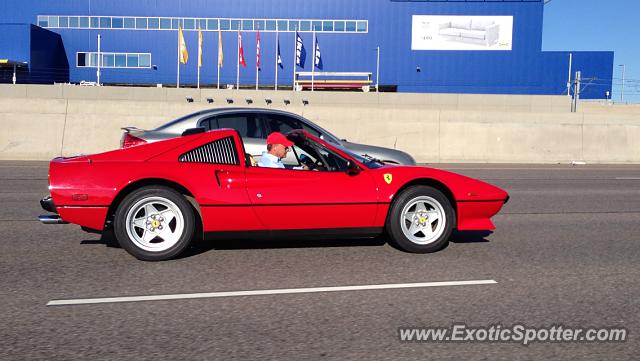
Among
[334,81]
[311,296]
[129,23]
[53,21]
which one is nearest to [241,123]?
[311,296]

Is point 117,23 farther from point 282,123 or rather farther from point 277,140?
point 277,140

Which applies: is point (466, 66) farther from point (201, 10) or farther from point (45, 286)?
point (45, 286)

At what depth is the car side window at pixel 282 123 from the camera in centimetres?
1060

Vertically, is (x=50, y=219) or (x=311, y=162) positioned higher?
(x=311, y=162)

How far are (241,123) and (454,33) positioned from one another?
154ft

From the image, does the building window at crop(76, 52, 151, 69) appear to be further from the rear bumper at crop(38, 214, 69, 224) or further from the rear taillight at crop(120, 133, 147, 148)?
the rear bumper at crop(38, 214, 69, 224)

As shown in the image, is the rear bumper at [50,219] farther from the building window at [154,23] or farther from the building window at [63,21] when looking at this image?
the building window at [63,21]

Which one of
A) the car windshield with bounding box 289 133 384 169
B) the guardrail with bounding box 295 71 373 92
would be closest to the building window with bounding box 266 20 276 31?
the guardrail with bounding box 295 71 373 92

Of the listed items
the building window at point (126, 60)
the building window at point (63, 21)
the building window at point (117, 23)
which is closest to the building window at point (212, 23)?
the building window at point (126, 60)

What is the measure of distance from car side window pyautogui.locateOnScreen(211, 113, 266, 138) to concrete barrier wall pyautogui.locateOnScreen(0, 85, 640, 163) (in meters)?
9.05

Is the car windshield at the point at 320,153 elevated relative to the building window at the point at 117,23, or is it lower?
lower

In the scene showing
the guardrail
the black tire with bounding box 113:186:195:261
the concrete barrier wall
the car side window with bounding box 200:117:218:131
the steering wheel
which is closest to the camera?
the black tire with bounding box 113:186:195:261

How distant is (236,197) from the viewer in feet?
18.8

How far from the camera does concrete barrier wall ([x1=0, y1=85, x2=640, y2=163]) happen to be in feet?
59.8
